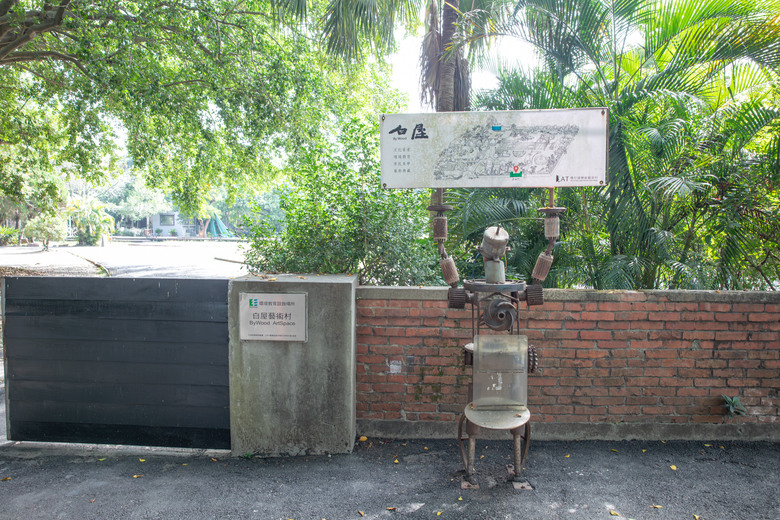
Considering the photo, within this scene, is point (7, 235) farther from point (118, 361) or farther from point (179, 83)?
point (118, 361)

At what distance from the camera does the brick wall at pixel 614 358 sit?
4.30 meters

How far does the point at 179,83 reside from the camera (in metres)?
9.55

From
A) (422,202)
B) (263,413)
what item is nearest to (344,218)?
(422,202)

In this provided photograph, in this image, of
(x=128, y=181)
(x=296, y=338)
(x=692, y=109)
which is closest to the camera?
(x=296, y=338)

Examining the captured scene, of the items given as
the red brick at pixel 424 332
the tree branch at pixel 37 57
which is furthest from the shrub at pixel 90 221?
the red brick at pixel 424 332

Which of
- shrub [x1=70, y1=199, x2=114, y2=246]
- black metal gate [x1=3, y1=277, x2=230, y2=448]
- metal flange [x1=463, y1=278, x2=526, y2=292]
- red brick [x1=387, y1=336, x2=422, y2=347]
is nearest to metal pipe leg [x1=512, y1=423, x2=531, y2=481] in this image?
metal flange [x1=463, y1=278, x2=526, y2=292]

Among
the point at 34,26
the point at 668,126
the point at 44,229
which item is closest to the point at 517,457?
the point at 668,126

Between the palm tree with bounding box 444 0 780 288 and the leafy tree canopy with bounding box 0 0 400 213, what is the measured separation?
3.31 metres

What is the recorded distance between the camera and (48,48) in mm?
11102

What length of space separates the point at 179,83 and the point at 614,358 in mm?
8996

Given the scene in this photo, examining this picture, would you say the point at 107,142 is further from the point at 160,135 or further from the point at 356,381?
the point at 356,381

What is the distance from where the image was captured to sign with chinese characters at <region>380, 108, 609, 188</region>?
3.89 metres

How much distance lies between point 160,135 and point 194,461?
866 cm

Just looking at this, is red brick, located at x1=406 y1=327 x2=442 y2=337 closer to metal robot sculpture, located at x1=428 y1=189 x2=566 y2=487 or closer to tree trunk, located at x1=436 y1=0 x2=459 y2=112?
metal robot sculpture, located at x1=428 y1=189 x2=566 y2=487
